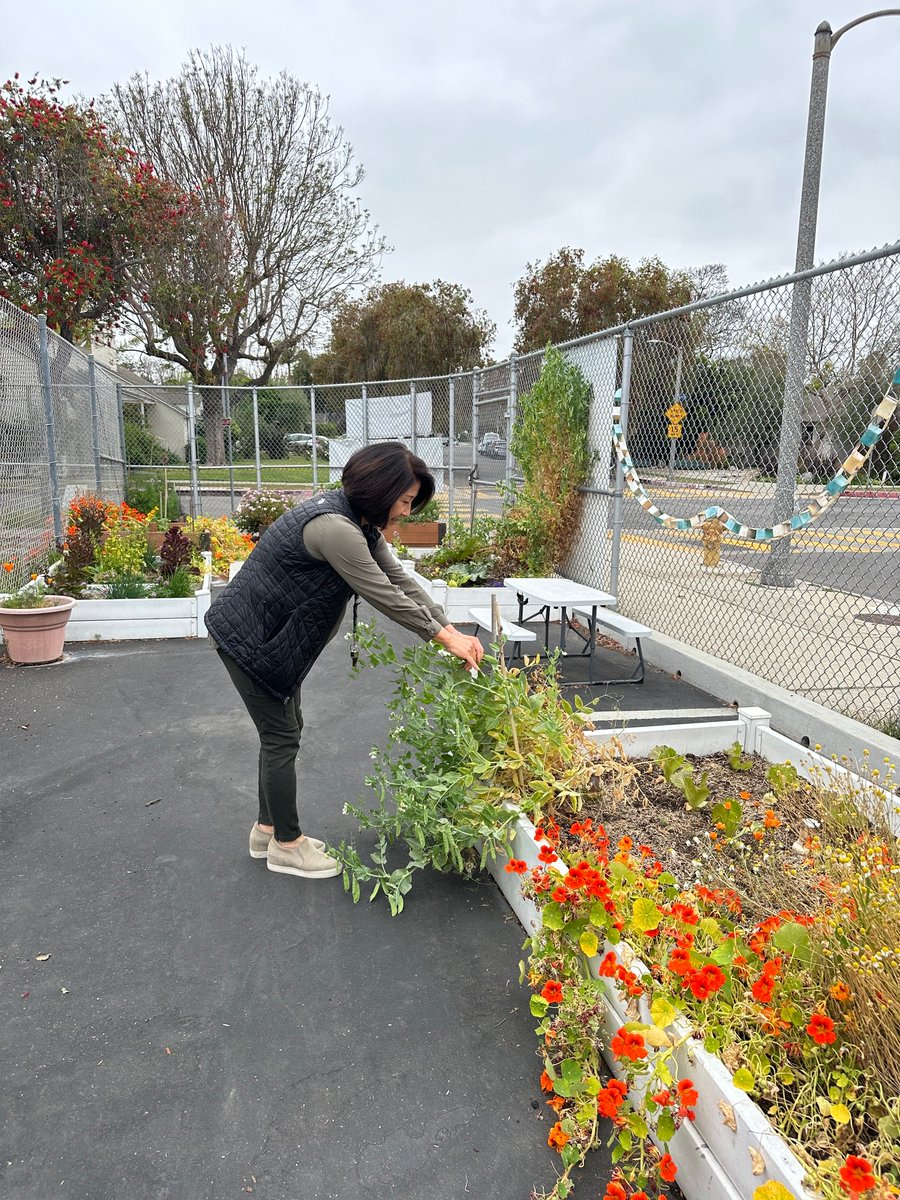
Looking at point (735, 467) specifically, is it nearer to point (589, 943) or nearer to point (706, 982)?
point (589, 943)

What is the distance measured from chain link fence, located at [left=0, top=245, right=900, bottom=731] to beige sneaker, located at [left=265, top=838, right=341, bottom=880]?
2.96m

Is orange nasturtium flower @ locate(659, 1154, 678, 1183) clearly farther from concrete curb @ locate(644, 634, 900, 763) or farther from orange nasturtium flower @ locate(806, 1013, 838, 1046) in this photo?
concrete curb @ locate(644, 634, 900, 763)

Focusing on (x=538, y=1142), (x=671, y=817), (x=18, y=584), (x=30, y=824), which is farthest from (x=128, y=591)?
(x=538, y=1142)

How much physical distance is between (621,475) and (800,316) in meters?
1.98

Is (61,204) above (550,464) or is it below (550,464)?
above

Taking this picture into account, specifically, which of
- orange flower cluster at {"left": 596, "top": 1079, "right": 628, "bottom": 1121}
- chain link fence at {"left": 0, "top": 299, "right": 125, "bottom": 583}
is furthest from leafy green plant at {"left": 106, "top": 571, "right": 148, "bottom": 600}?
orange flower cluster at {"left": 596, "top": 1079, "right": 628, "bottom": 1121}

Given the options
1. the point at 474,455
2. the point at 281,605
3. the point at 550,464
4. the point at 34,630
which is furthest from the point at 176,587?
the point at 281,605

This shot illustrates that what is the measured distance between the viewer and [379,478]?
2.62 metres

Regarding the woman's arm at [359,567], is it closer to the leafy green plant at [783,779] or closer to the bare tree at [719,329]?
the leafy green plant at [783,779]

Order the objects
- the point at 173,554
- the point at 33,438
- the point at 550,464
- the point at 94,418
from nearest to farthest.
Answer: the point at 550,464 < the point at 173,554 < the point at 33,438 < the point at 94,418

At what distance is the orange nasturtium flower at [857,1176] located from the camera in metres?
1.26

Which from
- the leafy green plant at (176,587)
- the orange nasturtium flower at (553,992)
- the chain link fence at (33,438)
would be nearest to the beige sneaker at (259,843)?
the orange nasturtium flower at (553,992)

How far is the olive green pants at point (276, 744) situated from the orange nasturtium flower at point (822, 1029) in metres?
1.92

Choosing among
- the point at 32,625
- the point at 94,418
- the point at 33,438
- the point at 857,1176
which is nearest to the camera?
the point at 857,1176
